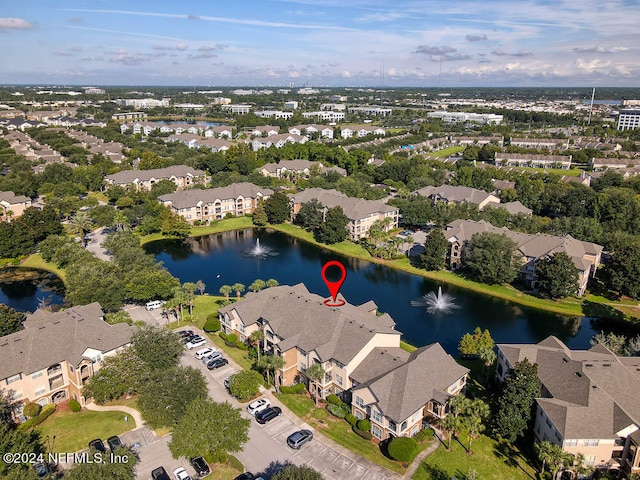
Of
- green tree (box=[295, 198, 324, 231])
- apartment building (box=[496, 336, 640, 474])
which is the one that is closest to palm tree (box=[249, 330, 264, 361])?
apartment building (box=[496, 336, 640, 474])

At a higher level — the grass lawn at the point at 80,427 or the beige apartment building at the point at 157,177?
the beige apartment building at the point at 157,177

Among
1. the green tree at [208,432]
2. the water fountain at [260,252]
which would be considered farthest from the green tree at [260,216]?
the green tree at [208,432]

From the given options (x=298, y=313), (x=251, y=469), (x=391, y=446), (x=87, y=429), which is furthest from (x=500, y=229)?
(x=87, y=429)

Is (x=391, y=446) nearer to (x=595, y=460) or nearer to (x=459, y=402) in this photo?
(x=459, y=402)

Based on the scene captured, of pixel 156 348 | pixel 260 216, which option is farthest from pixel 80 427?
pixel 260 216

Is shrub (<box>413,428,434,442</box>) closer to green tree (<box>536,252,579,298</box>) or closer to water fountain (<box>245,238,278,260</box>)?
green tree (<box>536,252,579,298</box>)

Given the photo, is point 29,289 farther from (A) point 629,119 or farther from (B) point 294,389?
(A) point 629,119

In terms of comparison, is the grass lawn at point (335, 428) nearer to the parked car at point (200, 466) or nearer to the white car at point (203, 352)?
the parked car at point (200, 466)
